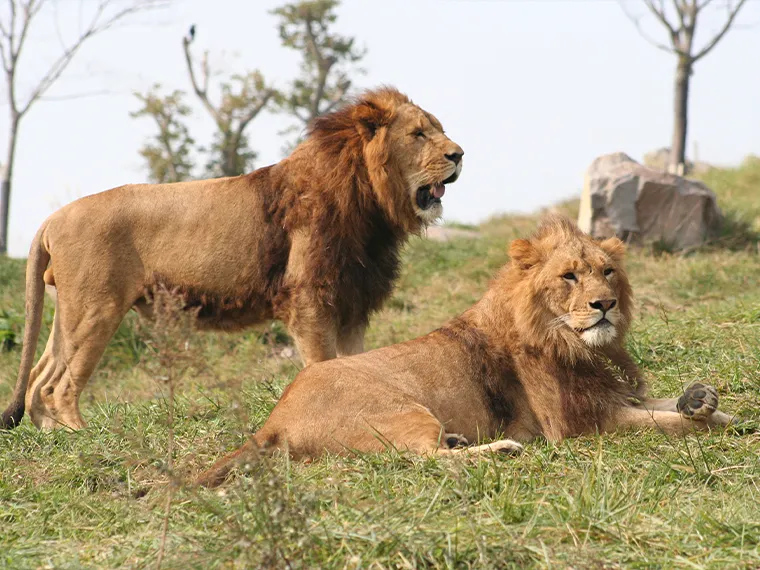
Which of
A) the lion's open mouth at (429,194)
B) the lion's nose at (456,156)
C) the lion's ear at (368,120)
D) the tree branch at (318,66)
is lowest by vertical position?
the lion's open mouth at (429,194)

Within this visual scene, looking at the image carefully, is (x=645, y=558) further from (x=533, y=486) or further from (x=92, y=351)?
(x=92, y=351)

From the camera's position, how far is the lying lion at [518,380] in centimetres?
405

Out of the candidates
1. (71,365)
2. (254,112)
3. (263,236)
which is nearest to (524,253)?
(263,236)

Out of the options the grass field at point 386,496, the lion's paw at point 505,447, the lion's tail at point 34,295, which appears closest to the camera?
the grass field at point 386,496

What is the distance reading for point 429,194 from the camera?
5.46 meters

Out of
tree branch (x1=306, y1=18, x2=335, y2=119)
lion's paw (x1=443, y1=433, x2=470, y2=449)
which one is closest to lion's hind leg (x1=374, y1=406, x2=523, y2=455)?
lion's paw (x1=443, y1=433, x2=470, y2=449)

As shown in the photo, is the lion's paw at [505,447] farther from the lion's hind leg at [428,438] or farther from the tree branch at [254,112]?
the tree branch at [254,112]

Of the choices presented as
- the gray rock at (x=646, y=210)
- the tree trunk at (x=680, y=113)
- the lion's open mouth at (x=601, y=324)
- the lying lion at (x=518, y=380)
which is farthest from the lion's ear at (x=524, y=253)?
the tree trunk at (x=680, y=113)

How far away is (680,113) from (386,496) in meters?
13.8

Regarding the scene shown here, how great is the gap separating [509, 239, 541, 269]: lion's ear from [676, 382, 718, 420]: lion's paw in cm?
88

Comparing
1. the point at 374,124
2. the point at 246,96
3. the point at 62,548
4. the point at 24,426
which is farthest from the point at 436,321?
the point at 246,96

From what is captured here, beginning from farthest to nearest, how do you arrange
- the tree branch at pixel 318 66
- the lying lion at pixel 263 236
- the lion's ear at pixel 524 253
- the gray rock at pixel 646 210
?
the tree branch at pixel 318 66 < the gray rock at pixel 646 210 < the lying lion at pixel 263 236 < the lion's ear at pixel 524 253

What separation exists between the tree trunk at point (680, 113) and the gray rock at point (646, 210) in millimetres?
5801

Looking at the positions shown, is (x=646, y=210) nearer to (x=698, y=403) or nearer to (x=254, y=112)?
(x=698, y=403)
